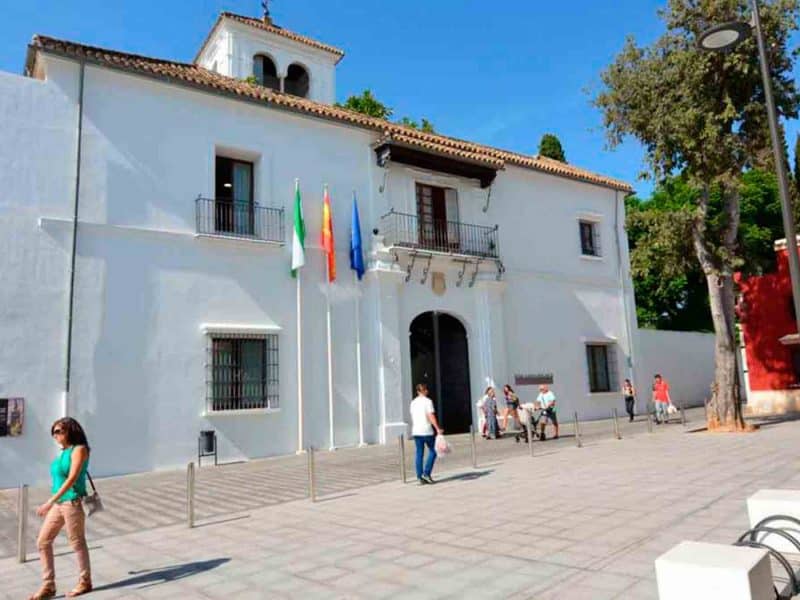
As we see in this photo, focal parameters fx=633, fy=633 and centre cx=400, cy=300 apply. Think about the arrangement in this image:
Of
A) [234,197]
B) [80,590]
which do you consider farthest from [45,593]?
[234,197]

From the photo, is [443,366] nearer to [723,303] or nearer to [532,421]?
[532,421]

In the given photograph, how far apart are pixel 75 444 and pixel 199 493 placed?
4831 mm

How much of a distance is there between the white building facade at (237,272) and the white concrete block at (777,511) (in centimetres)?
1085

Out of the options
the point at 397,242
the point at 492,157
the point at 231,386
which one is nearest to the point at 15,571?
the point at 231,386

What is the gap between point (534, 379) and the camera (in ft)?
63.5

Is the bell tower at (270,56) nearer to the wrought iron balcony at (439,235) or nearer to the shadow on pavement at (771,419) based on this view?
the wrought iron balcony at (439,235)

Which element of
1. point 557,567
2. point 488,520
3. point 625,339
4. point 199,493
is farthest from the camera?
point 625,339

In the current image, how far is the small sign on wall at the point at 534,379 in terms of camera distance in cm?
1903

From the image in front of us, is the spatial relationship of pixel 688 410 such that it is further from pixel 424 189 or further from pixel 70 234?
pixel 70 234

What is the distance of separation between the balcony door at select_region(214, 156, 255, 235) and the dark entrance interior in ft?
18.7

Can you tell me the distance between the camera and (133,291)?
13148mm

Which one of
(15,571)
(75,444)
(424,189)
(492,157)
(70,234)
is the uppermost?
(492,157)

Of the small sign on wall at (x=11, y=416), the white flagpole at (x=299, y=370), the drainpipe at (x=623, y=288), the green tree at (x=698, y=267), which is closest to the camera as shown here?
the small sign on wall at (x=11, y=416)

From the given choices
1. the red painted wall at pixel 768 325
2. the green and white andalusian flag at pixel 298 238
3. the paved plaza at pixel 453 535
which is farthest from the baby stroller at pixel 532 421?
the red painted wall at pixel 768 325
